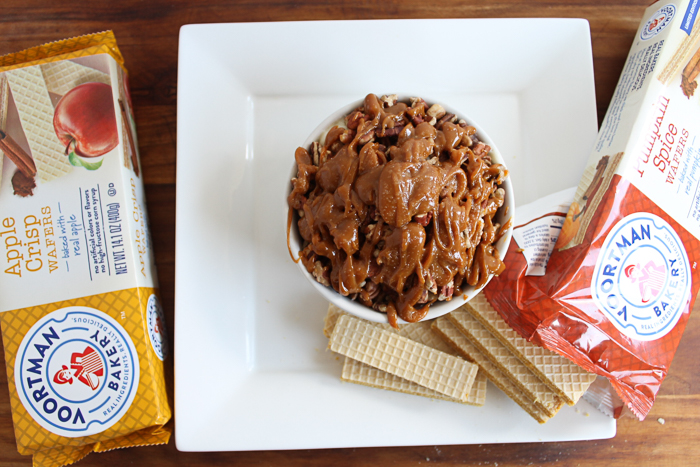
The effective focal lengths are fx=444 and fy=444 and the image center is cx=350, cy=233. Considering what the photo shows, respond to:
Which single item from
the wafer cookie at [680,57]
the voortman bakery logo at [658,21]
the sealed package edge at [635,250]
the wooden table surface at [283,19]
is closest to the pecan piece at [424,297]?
the sealed package edge at [635,250]

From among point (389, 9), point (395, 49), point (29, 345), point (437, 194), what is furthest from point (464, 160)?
point (29, 345)

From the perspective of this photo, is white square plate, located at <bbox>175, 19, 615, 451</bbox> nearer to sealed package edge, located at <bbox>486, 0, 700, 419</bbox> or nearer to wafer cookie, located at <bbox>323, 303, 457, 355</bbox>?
wafer cookie, located at <bbox>323, 303, 457, 355</bbox>

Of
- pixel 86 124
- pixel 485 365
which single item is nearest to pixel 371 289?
pixel 485 365

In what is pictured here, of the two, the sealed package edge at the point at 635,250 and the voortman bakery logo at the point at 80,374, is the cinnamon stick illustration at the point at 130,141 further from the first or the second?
the sealed package edge at the point at 635,250

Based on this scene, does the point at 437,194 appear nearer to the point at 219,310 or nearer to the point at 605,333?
the point at 605,333

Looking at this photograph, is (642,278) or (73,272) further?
(73,272)

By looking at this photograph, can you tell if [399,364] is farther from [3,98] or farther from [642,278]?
[3,98]
